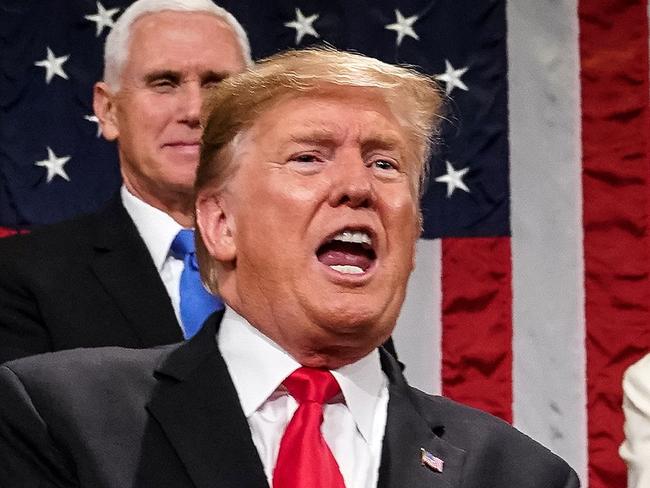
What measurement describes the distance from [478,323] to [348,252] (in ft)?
4.28

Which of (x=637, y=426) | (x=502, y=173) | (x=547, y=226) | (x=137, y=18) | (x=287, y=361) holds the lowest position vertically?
(x=637, y=426)

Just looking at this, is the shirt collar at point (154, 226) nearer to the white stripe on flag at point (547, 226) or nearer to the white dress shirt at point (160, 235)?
the white dress shirt at point (160, 235)

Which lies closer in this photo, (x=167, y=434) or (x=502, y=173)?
(x=167, y=434)

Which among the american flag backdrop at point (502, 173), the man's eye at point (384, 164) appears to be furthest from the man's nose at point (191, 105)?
the man's eye at point (384, 164)

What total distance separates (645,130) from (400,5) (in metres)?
0.56

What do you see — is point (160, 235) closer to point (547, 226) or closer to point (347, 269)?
point (347, 269)

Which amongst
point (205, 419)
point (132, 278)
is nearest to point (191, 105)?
point (132, 278)

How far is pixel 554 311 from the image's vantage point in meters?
2.87

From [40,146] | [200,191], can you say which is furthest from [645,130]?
[200,191]

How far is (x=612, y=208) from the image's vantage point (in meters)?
2.88

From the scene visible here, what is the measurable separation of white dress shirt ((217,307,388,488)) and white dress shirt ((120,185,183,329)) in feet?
Answer: 1.92

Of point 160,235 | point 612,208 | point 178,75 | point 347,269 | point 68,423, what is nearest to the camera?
point 68,423

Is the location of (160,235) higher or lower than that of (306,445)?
higher

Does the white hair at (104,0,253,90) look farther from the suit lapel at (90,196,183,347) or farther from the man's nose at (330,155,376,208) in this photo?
the man's nose at (330,155,376,208)
